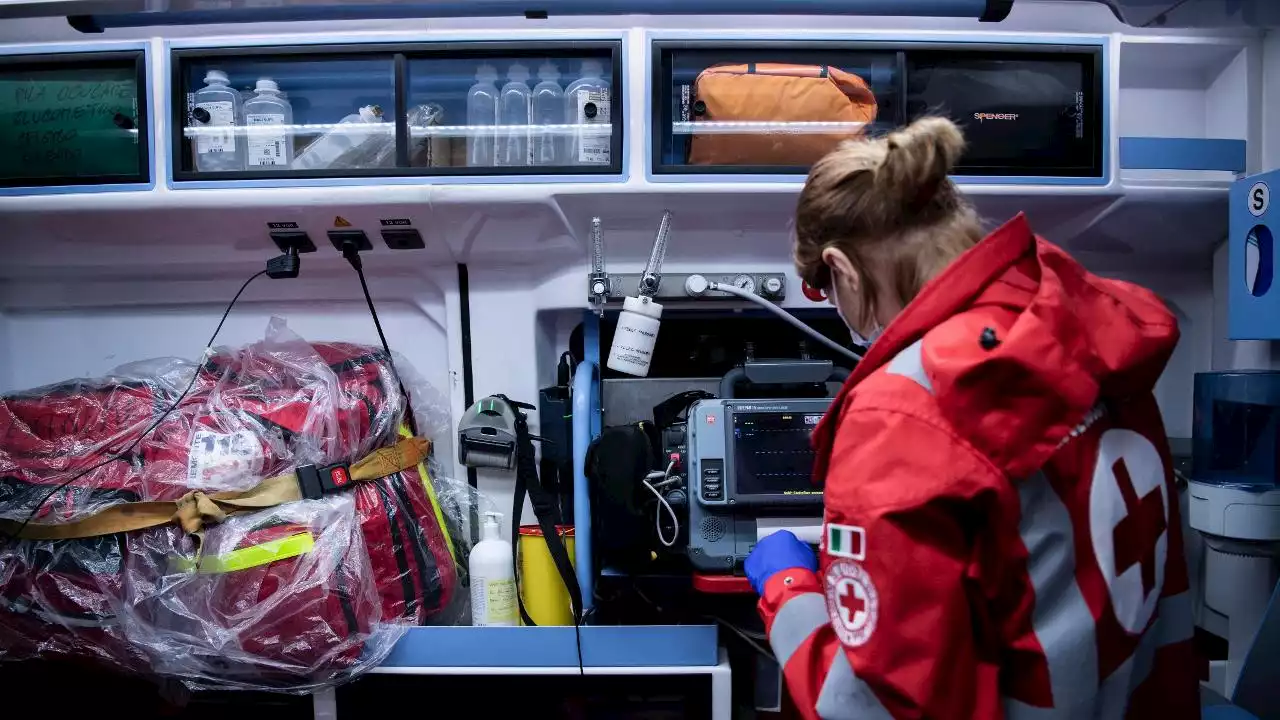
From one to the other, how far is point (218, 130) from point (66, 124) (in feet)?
1.33

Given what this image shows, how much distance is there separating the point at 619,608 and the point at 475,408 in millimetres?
621

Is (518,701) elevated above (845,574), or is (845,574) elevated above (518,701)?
(845,574)

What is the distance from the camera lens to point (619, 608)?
1.65 m

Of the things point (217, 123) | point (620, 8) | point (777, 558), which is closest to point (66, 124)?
point (217, 123)

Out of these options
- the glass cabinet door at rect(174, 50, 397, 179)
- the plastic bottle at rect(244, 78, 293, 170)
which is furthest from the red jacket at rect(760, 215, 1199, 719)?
the plastic bottle at rect(244, 78, 293, 170)

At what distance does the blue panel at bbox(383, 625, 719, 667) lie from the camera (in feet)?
4.81

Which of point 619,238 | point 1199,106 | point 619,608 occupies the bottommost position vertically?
point 619,608

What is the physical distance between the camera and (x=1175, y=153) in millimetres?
1644

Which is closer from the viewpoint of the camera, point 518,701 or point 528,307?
point 518,701

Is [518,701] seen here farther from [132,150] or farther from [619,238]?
[132,150]

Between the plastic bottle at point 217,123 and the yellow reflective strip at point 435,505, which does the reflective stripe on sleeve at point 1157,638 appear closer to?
the yellow reflective strip at point 435,505

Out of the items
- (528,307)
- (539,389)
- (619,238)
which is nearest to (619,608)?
(539,389)

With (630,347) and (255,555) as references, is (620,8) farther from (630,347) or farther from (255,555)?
(255,555)

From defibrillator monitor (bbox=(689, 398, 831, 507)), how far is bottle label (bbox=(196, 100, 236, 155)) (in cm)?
132
